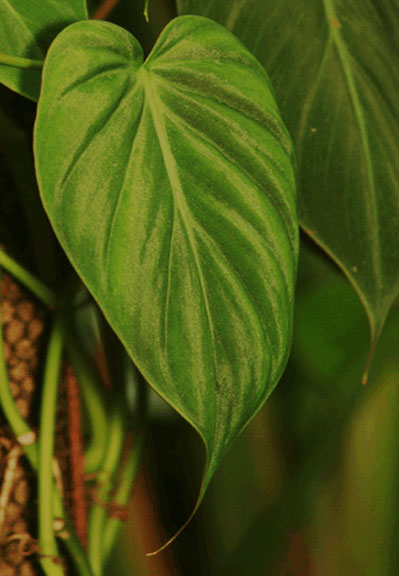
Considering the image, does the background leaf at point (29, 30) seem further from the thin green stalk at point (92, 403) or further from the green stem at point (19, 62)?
the thin green stalk at point (92, 403)

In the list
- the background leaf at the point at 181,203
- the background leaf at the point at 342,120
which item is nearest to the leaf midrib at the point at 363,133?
the background leaf at the point at 342,120

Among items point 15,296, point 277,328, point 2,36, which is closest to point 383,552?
point 277,328

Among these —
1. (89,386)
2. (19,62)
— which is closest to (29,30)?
(19,62)

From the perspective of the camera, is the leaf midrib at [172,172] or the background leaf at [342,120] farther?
the background leaf at [342,120]

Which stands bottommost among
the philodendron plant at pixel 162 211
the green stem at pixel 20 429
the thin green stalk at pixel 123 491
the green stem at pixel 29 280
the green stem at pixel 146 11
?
the thin green stalk at pixel 123 491

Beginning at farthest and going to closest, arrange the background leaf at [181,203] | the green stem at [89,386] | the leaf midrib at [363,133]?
the leaf midrib at [363,133] < the green stem at [89,386] < the background leaf at [181,203]

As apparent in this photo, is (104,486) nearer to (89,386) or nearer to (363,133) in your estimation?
(89,386)

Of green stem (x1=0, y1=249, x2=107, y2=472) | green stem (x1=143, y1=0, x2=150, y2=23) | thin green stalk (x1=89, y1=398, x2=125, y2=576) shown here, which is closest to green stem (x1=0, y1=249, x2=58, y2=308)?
green stem (x1=0, y1=249, x2=107, y2=472)
